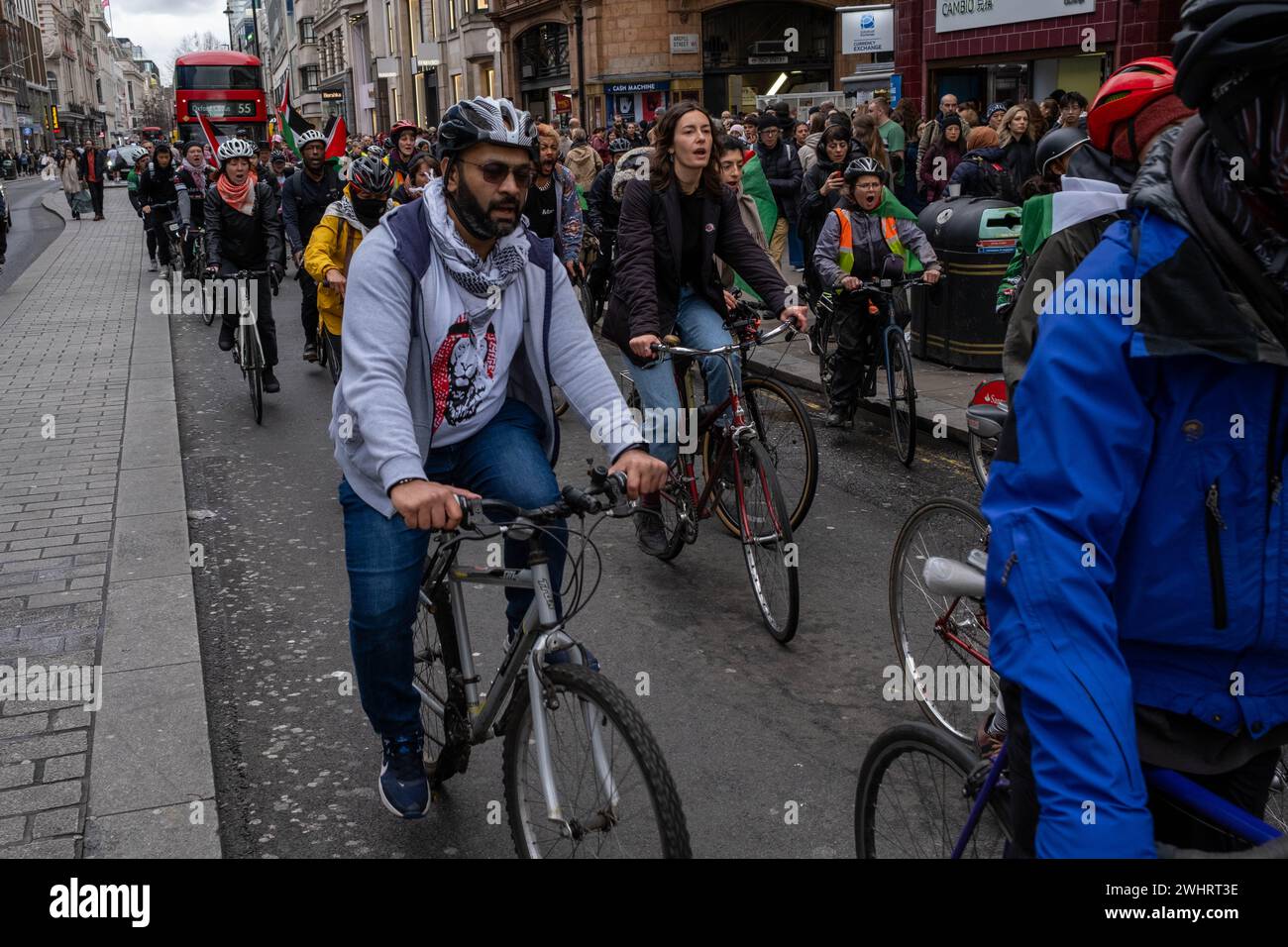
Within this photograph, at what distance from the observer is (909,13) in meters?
22.0

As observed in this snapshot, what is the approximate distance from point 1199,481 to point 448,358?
6.69 ft

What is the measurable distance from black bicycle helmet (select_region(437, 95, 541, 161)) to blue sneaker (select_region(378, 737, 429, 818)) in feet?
4.96

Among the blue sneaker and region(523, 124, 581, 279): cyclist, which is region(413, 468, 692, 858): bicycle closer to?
the blue sneaker

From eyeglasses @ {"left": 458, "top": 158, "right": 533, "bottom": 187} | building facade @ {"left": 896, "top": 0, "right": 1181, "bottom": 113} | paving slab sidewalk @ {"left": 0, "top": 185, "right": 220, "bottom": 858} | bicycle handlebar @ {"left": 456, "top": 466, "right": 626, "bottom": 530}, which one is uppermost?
building facade @ {"left": 896, "top": 0, "right": 1181, "bottom": 113}

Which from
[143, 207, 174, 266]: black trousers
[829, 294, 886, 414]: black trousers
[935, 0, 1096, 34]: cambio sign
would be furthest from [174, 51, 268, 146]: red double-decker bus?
[829, 294, 886, 414]: black trousers

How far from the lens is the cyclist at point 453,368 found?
121 inches

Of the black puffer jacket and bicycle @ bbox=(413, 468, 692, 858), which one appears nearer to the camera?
bicycle @ bbox=(413, 468, 692, 858)

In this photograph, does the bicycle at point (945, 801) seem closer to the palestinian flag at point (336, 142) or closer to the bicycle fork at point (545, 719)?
the bicycle fork at point (545, 719)

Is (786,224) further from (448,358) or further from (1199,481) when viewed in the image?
(1199,481)

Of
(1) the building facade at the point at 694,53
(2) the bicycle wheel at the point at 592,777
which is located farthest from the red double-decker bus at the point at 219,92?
(2) the bicycle wheel at the point at 592,777

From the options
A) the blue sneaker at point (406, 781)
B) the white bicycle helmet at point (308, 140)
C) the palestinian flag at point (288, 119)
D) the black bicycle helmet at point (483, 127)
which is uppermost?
the palestinian flag at point (288, 119)

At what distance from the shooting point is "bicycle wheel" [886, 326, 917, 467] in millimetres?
7430

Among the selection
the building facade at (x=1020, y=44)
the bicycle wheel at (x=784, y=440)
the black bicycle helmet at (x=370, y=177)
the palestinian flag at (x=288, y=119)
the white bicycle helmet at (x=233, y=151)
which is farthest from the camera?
the building facade at (x=1020, y=44)

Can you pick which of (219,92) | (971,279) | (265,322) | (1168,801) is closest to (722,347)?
(1168,801)
